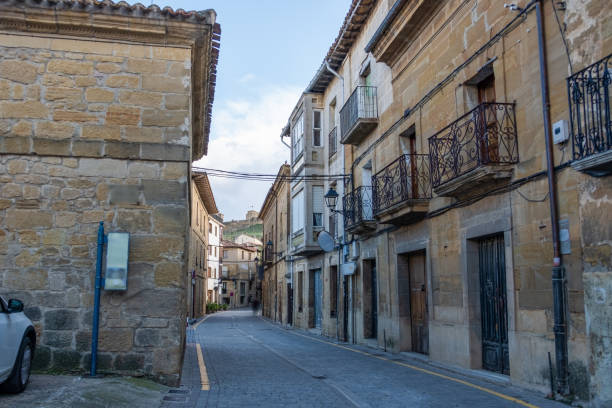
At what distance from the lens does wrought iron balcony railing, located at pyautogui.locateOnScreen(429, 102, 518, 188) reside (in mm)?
8828

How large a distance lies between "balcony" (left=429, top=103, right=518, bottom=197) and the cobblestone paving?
9.98ft

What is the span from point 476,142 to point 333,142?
1149 cm

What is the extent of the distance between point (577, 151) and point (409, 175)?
5790mm

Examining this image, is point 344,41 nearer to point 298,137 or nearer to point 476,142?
point 298,137

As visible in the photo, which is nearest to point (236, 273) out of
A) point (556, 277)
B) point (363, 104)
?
point (363, 104)

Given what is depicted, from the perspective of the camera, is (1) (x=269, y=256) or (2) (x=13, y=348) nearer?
(2) (x=13, y=348)

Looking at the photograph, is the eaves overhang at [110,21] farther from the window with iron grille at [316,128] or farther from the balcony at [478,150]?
A: the window with iron grille at [316,128]

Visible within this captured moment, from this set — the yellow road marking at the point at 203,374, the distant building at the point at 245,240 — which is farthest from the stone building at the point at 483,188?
the distant building at the point at 245,240

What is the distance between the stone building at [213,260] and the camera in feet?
175

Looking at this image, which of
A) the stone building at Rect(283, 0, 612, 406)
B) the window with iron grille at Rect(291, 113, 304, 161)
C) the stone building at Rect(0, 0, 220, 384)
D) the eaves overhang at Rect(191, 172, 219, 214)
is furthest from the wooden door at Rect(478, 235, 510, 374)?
the eaves overhang at Rect(191, 172, 219, 214)

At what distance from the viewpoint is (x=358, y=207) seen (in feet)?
51.7

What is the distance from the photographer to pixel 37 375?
763cm

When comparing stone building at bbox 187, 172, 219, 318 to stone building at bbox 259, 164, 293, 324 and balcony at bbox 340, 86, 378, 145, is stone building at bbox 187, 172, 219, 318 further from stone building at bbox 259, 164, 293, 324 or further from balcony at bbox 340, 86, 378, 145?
balcony at bbox 340, 86, 378, 145

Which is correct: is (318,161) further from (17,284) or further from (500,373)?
(17,284)
